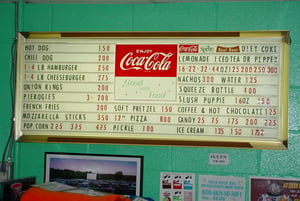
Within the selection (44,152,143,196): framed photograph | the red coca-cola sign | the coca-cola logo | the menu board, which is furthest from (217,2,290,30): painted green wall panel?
(44,152,143,196): framed photograph

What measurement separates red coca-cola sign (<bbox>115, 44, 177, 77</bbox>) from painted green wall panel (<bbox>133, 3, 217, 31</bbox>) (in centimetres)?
18

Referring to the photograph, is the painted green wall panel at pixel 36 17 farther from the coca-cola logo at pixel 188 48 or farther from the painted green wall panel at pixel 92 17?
the coca-cola logo at pixel 188 48

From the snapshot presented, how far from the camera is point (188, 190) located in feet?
8.59

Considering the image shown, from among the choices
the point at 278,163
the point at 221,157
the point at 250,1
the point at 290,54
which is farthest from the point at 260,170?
the point at 250,1

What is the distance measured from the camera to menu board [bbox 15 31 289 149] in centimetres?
254

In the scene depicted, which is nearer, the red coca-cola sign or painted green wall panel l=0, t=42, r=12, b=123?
the red coca-cola sign

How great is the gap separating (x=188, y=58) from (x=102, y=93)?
77 cm

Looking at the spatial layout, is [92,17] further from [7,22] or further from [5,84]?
[5,84]

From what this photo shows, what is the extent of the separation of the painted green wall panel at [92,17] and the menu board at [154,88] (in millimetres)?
103

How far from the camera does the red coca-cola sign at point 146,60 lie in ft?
→ 8.65

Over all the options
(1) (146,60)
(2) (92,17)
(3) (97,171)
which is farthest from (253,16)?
(3) (97,171)

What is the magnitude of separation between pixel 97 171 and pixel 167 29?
1334 millimetres

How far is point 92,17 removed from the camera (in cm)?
276

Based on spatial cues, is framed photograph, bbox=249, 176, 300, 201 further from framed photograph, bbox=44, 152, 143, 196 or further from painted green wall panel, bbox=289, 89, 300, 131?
framed photograph, bbox=44, 152, 143, 196
